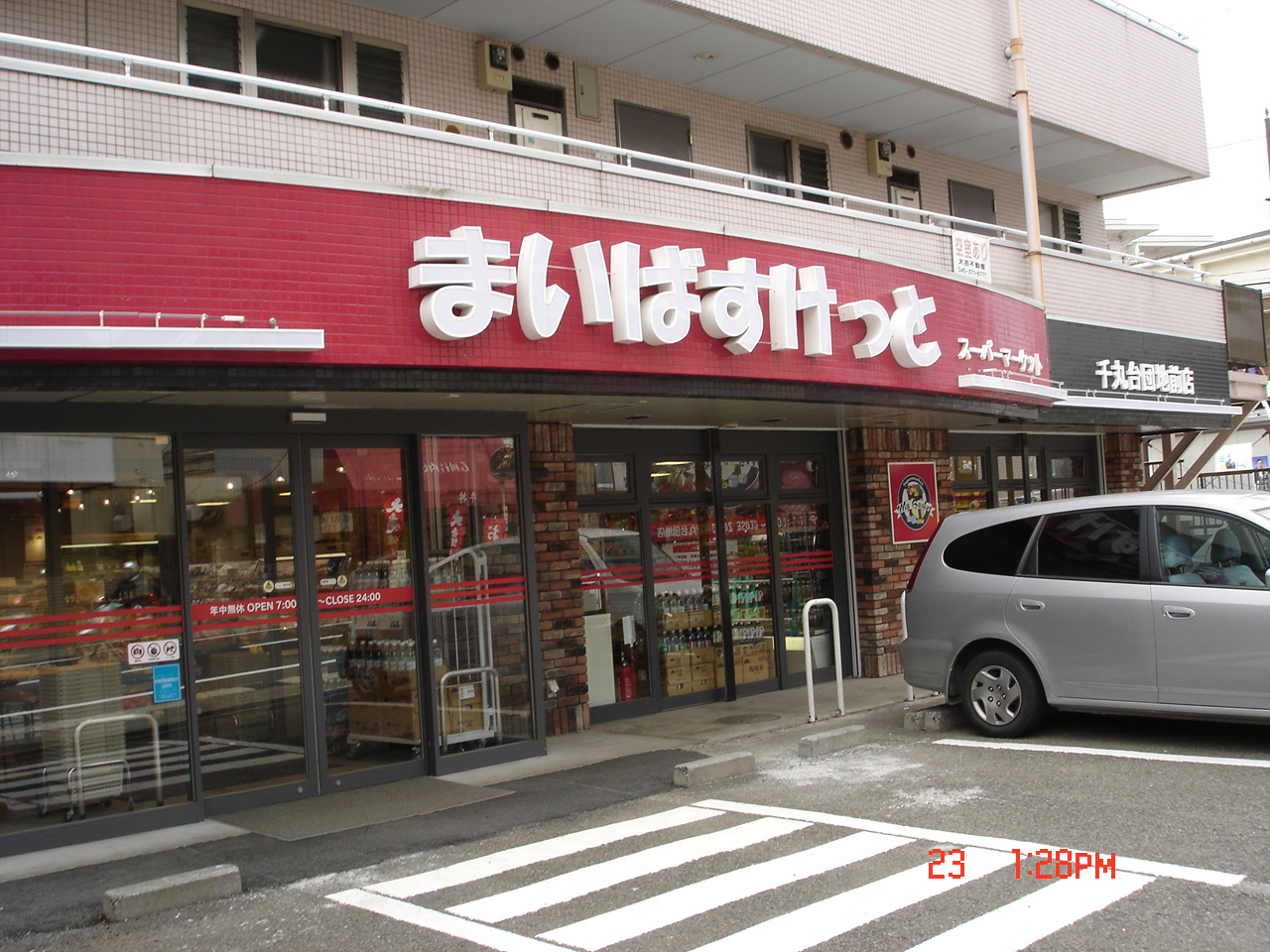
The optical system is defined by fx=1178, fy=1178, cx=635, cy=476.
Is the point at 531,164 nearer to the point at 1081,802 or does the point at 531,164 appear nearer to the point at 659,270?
the point at 659,270

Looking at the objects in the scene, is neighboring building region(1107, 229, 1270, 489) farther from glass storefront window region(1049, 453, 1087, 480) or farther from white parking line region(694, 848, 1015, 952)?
white parking line region(694, 848, 1015, 952)

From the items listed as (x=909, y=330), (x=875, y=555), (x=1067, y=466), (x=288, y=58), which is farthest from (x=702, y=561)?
(x=1067, y=466)

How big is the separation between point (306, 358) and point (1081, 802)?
5278 mm

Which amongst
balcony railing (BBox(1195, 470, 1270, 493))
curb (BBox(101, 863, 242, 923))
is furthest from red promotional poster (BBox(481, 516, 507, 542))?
balcony railing (BBox(1195, 470, 1270, 493))

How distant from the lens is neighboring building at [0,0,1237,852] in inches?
273

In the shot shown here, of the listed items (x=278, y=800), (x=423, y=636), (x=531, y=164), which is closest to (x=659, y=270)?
(x=531, y=164)

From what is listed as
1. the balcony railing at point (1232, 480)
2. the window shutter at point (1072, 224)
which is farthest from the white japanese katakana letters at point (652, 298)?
the balcony railing at point (1232, 480)

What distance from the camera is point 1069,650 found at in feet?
27.8

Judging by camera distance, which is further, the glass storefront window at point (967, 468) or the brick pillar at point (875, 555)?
the glass storefront window at point (967, 468)

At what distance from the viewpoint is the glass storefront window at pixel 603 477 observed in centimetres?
1136

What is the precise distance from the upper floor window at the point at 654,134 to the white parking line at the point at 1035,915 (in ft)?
26.1

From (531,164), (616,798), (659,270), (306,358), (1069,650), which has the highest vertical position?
(531,164)

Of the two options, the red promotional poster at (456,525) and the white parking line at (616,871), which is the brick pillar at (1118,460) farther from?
the white parking line at (616,871)

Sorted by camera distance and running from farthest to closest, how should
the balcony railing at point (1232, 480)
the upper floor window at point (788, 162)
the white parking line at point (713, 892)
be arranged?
the balcony railing at point (1232, 480)
the upper floor window at point (788, 162)
the white parking line at point (713, 892)
